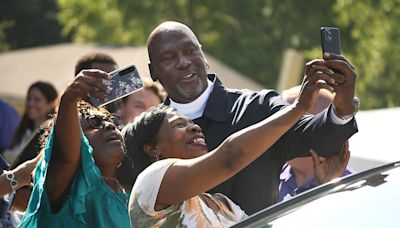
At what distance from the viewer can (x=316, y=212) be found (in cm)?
320

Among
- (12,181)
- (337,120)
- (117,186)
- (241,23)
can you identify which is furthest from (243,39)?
(337,120)

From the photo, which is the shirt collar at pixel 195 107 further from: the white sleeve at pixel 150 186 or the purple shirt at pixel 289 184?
the white sleeve at pixel 150 186

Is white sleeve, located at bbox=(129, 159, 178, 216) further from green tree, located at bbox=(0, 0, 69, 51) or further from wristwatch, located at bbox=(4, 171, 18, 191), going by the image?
green tree, located at bbox=(0, 0, 69, 51)

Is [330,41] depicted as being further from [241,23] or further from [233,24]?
[241,23]

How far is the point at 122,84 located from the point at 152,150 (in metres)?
0.27

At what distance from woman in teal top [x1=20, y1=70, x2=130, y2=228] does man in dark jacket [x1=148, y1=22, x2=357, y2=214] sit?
448 mm

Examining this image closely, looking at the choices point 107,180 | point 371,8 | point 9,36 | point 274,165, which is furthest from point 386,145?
point 9,36

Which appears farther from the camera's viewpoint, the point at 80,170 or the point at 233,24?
the point at 233,24

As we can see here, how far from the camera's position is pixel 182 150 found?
151 inches

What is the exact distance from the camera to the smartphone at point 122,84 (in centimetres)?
384

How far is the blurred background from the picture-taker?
14.0m

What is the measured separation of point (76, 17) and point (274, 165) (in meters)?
21.8

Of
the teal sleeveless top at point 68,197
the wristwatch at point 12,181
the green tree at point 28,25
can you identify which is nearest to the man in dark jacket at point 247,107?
the teal sleeveless top at point 68,197

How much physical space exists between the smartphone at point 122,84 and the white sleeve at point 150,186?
0.39 meters
